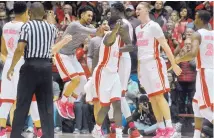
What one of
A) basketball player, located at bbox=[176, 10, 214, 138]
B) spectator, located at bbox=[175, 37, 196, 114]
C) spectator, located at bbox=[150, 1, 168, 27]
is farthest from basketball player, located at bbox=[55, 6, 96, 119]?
spectator, located at bbox=[150, 1, 168, 27]

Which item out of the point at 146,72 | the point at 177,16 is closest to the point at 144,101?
the point at 146,72

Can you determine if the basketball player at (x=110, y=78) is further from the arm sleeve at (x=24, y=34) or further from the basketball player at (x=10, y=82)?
the arm sleeve at (x=24, y=34)

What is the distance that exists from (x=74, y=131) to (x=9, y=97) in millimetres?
3436

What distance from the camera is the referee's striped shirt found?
37.3ft

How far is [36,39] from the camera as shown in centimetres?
1145

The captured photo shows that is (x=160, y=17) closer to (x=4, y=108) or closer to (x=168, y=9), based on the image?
A: (x=168, y=9)

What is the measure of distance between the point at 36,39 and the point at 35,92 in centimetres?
77

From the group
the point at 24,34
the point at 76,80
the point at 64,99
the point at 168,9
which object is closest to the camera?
the point at 24,34

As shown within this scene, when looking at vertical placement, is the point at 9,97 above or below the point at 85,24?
below

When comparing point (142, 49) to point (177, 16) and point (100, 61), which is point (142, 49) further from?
point (177, 16)

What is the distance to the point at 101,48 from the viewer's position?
1381cm

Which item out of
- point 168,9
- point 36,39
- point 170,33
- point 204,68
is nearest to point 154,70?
point 204,68

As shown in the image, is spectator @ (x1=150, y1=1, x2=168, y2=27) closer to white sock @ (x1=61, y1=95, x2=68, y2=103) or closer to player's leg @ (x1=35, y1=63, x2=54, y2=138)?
white sock @ (x1=61, y1=95, x2=68, y2=103)

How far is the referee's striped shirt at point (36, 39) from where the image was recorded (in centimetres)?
1138
